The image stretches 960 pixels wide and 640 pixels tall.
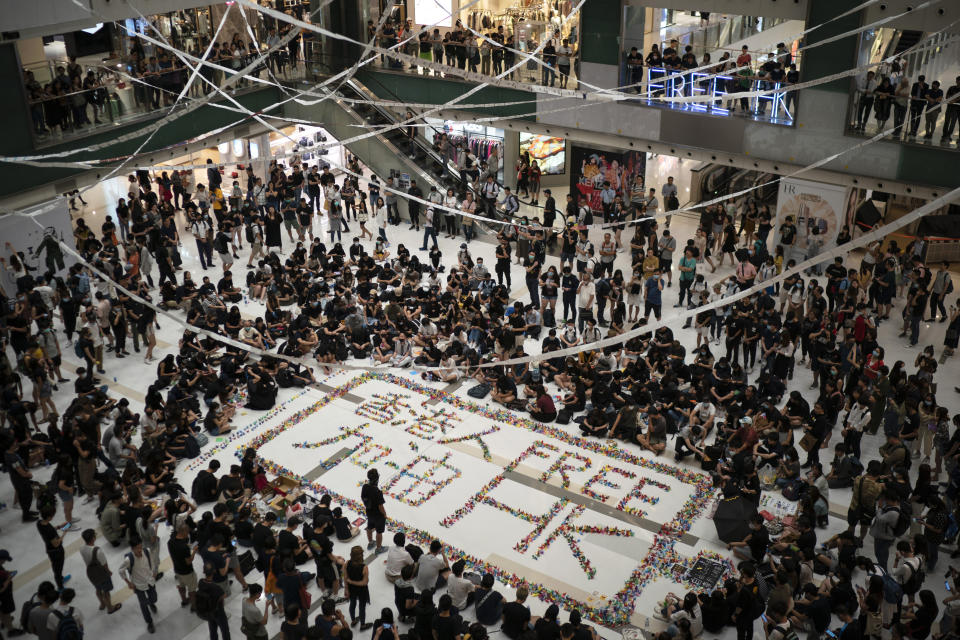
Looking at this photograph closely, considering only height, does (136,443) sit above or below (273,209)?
below

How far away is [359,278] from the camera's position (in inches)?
697

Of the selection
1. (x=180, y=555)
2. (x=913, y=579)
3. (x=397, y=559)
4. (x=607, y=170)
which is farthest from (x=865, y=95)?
(x=180, y=555)

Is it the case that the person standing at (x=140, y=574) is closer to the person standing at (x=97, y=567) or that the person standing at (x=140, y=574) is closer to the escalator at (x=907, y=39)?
the person standing at (x=97, y=567)

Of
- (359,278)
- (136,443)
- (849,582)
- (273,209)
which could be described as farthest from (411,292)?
(849,582)

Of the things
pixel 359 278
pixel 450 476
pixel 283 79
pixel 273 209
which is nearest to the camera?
pixel 450 476

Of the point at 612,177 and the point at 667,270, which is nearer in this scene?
the point at 667,270

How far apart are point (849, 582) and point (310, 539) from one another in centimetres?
605

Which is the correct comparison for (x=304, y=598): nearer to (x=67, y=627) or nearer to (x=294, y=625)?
(x=294, y=625)

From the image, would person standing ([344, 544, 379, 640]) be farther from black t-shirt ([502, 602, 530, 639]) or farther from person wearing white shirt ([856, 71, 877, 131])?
person wearing white shirt ([856, 71, 877, 131])

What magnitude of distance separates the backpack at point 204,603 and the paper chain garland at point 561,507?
112 inches

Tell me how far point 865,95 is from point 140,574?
50.9 ft

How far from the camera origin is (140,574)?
396 inches

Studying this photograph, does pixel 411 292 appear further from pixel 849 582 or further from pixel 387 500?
pixel 849 582

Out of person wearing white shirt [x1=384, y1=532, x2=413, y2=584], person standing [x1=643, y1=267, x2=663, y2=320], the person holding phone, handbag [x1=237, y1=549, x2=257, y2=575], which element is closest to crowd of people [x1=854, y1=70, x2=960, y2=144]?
person standing [x1=643, y1=267, x2=663, y2=320]
